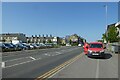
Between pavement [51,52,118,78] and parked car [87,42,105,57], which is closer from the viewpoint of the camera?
pavement [51,52,118,78]

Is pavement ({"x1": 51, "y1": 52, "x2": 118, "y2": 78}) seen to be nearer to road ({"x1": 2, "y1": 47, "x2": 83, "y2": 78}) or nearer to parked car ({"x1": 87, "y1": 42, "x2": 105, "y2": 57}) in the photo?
road ({"x1": 2, "y1": 47, "x2": 83, "y2": 78})

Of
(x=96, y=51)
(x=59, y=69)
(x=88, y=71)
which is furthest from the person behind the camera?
(x=96, y=51)

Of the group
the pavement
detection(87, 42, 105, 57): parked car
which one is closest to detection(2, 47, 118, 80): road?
the pavement

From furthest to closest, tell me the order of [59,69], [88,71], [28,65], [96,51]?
[96,51] → [28,65] → [59,69] → [88,71]

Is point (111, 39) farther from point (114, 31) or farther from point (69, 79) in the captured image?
point (69, 79)

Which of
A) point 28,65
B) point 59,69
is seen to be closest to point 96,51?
point 28,65

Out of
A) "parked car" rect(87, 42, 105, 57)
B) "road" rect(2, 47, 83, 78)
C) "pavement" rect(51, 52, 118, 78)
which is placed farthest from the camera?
"parked car" rect(87, 42, 105, 57)

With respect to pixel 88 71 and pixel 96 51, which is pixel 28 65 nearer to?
pixel 88 71

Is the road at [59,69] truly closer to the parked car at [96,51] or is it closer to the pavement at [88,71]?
the pavement at [88,71]

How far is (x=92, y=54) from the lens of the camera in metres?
30.0

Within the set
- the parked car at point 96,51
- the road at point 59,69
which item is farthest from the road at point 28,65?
the parked car at point 96,51

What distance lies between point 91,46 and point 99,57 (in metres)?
1.56

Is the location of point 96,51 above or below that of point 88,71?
above

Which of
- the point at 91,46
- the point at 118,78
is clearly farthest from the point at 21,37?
the point at 118,78
